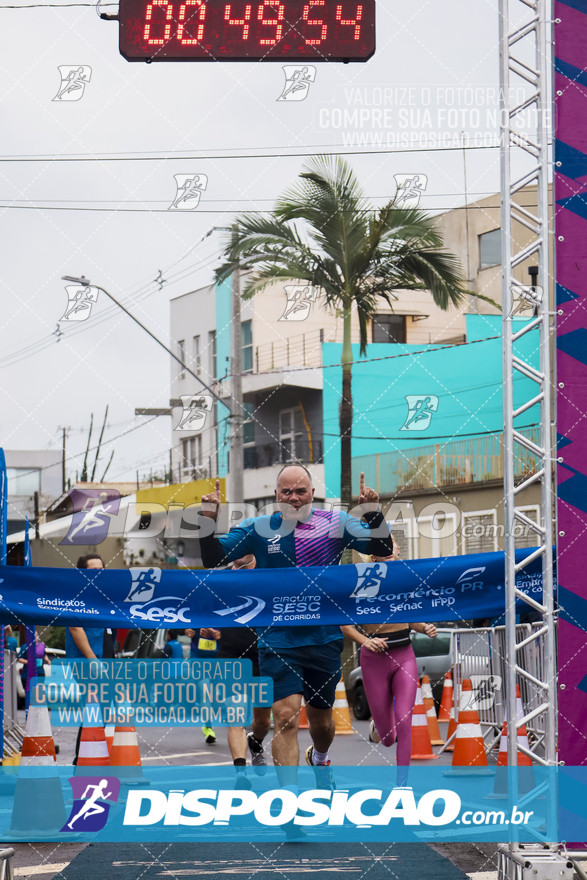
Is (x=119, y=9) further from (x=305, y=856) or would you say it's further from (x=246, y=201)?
(x=246, y=201)

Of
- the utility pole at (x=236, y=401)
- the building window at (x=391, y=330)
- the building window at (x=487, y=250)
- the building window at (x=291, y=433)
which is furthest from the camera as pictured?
the building window at (x=291, y=433)

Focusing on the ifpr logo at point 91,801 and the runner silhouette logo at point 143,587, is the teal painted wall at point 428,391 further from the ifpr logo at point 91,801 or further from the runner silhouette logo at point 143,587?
the runner silhouette logo at point 143,587

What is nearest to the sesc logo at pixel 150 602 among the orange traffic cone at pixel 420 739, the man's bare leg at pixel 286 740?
the man's bare leg at pixel 286 740

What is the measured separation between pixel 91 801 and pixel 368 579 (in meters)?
2.15

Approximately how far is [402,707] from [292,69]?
14.9 ft

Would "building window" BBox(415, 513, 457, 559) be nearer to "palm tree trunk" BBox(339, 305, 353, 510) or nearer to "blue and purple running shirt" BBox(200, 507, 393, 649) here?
"palm tree trunk" BBox(339, 305, 353, 510)

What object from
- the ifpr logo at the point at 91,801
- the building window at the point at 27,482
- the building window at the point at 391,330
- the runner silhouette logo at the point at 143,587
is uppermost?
the building window at the point at 391,330

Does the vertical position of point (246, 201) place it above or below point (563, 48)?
above

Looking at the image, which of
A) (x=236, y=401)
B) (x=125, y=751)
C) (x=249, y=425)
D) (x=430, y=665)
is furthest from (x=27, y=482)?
(x=125, y=751)

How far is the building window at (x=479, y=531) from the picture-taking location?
81.4 feet

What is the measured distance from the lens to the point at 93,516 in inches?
880

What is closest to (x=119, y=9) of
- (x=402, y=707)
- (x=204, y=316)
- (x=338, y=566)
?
(x=338, y=566)

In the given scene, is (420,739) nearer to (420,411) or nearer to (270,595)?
(270,595)

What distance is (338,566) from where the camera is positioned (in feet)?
20.9
